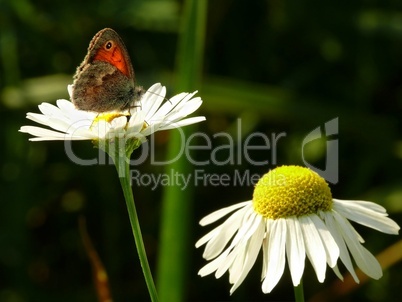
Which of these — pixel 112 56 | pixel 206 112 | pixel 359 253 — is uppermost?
pixel 112 56

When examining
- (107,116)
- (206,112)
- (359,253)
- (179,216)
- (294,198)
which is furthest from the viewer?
(206,112)

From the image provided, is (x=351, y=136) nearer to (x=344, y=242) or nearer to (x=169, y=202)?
(x=169, y=202)

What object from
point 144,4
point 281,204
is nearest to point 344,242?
point 281,204

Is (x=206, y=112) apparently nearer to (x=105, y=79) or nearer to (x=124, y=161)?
(x=105, y=79)

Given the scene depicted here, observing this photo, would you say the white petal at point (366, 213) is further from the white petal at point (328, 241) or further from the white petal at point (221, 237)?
the white petal at point (221, 237)

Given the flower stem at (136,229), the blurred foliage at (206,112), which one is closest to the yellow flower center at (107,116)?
the flower stem at (136,229)

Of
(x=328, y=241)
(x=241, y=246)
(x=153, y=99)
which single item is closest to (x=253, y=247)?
(x=241, y=246)

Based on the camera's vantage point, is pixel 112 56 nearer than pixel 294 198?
No

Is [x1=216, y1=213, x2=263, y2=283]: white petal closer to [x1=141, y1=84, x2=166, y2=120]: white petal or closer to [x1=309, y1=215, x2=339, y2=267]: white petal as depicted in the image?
[x1=309, y1=215, x2=339, y2=267]: white petal
